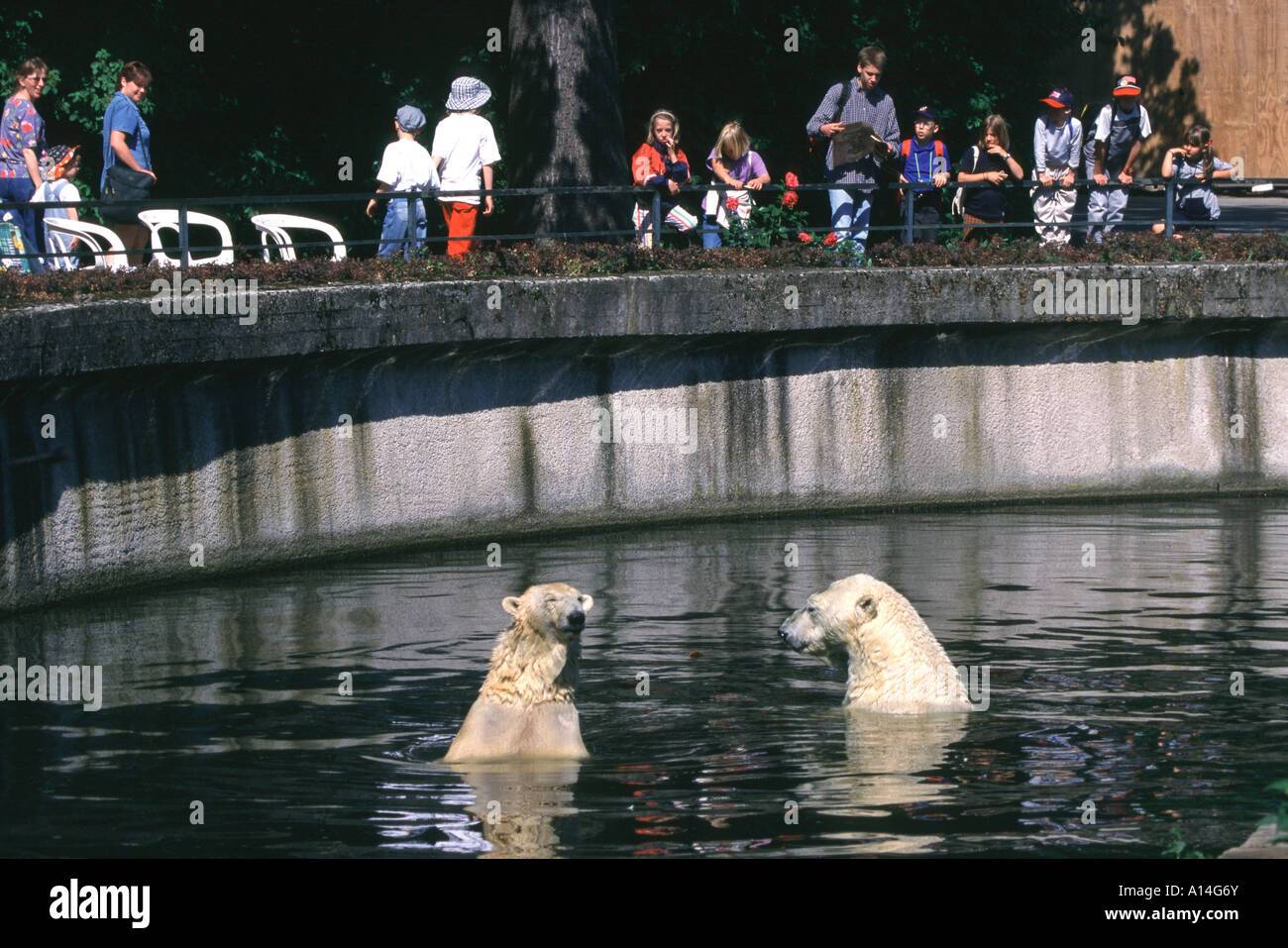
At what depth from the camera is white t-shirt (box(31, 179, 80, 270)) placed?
15336 mm

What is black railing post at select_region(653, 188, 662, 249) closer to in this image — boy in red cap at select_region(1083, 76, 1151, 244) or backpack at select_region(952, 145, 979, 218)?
backpack at select_region(952, 145, 979, 218)

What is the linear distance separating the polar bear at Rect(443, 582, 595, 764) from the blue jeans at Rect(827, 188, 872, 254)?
350 inches

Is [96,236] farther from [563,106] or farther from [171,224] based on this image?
[563,106]

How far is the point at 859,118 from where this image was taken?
17.5m

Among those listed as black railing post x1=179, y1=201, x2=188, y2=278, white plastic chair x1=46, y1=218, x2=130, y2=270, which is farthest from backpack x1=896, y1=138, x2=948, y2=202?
white plastic chair x1=46, y1=218, x2=130, y2=270

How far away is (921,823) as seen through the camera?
872 centimetres

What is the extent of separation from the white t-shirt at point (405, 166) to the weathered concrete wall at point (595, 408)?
168 centimetres

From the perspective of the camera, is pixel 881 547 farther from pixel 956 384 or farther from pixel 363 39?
pixel 363 39

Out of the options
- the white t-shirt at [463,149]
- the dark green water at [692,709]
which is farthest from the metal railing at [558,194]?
the dark green water at [692,709]

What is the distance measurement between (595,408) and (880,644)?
6.44 metres

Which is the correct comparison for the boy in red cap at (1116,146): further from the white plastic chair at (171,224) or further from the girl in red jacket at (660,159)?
the white plastic chair at (171,224)

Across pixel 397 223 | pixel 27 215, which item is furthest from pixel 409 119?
pixel 27 215

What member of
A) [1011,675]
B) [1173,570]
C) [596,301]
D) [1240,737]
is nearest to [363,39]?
[596,301]

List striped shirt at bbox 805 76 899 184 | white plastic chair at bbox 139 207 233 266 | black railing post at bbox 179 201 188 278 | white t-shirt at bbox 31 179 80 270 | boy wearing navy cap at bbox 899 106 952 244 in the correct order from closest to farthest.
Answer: black railing post at bbox 179 201 188 278 → white t-shirt at bbox 31 179 80 270 → white plastic chair at bbox 139 207 233 266 → striped shirt at bbox 805 76 899 184 → boy wearing navy cap at bbox 899 106 952 244
